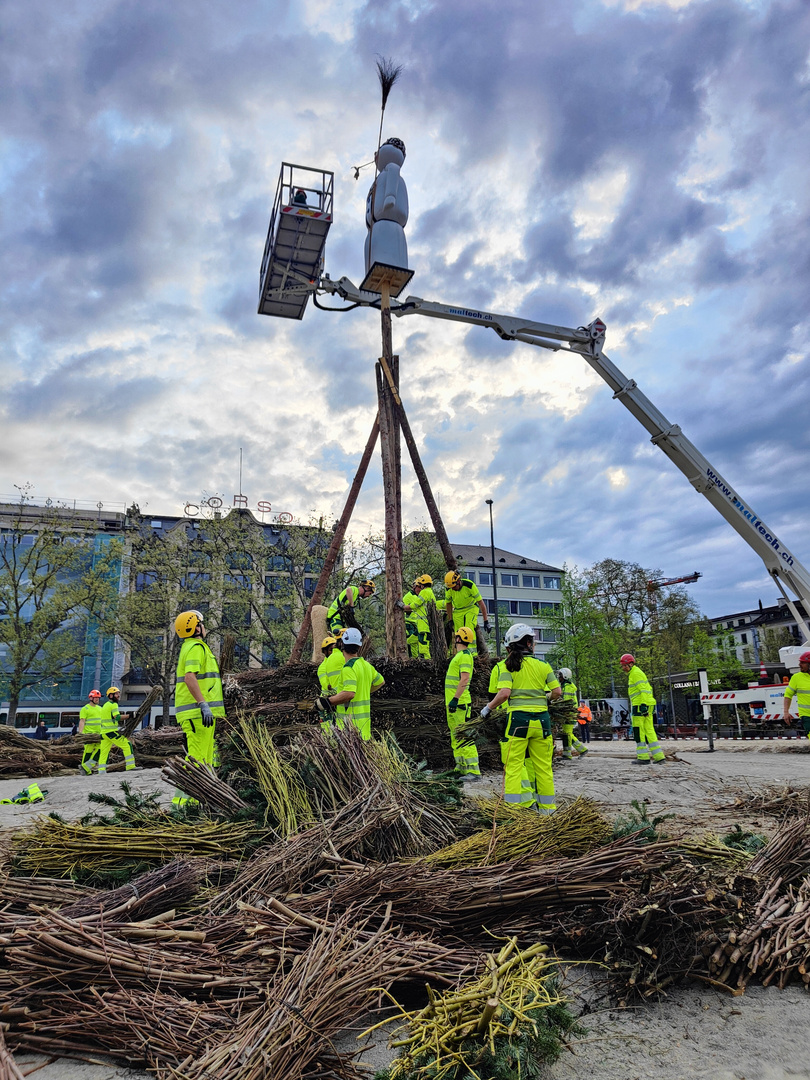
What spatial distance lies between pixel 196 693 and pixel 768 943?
532 cm

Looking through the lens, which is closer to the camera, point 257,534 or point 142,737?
point 142,737

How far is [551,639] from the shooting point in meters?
71.7

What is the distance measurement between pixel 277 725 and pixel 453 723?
8.30 feet

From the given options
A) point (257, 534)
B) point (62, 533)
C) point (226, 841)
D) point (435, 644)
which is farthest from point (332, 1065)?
point (62, 533)

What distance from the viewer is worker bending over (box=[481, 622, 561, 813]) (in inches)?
252

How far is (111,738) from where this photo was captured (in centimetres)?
1404

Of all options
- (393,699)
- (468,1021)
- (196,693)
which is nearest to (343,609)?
(393,699)

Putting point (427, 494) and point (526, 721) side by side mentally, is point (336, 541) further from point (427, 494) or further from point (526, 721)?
point (526, 721)

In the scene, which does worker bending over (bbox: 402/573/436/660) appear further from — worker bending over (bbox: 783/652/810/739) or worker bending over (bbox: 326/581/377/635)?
worker bending over (bbox: 783/652/810/739)

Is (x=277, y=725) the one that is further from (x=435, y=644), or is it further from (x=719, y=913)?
(x=719, y=913)

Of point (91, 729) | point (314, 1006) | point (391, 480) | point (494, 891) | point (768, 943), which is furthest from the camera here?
point (91, 729)

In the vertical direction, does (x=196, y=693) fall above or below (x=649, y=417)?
below

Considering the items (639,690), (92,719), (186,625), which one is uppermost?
(186,625)

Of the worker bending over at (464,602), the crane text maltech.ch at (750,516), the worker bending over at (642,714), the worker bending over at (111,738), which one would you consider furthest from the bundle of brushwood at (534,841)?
the crane text maltech.ch at (750,516)
